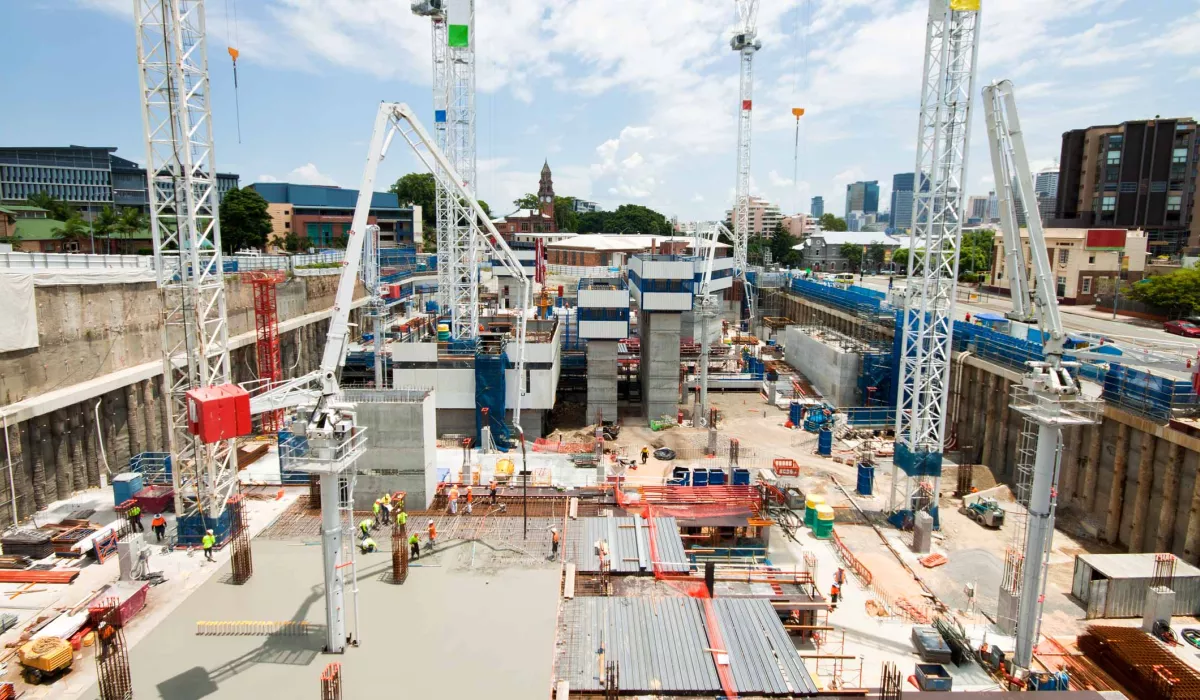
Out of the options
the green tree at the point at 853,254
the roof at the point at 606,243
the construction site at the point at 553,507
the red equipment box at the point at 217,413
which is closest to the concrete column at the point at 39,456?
the construction site at the point at 553,507

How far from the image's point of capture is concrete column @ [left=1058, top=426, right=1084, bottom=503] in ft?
97.0

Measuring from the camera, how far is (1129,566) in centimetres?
2222

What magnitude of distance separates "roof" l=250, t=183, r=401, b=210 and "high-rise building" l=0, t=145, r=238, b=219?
19.2m

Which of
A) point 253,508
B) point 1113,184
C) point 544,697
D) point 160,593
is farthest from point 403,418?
point 1113,184

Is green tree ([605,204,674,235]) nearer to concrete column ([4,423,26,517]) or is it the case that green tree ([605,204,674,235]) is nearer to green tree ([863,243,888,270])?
green tree ([863,243,888,270])

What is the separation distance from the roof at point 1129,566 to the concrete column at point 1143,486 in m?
3.20

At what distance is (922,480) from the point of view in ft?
94.7

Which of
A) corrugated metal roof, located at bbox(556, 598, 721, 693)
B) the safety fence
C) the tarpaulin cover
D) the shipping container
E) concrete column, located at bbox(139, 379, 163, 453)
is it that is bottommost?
the shipping container

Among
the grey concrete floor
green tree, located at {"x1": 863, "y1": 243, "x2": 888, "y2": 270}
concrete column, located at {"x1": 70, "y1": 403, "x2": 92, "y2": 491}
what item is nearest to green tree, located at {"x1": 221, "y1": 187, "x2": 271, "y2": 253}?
concrete column, located at {"x1": 70, "y1": 403, "x2": 92, "y2": 491}

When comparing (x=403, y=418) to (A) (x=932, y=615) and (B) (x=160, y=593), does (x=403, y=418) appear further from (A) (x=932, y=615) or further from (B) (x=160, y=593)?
(A) (x=932, y=615)

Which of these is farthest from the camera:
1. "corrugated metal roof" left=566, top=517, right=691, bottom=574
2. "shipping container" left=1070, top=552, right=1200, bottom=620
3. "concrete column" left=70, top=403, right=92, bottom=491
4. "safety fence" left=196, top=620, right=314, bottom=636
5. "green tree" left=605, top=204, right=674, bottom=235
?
"green tree" left=605, top=204, right=674, bottom=235

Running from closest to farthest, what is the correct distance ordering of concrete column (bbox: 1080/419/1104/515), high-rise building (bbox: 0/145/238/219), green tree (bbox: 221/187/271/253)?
concrete column (bbox: 1080/419/1104/515)
green tree (bbox: 221/187/271/253)
high-rise building (bbox: 0/145/238/219)

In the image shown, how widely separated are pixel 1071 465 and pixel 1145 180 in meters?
81.1

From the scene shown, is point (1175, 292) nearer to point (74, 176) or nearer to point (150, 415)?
point (150, 415)
